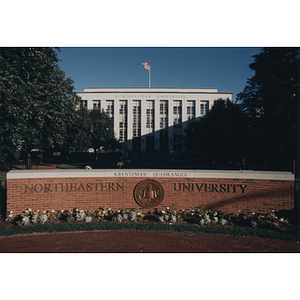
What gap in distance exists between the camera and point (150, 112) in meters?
45.2

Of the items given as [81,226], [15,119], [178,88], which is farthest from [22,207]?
[178,88]

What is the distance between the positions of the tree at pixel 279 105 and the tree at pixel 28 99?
16.3 m

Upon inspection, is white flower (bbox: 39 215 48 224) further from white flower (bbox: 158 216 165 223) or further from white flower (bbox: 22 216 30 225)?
white flower (bbox: 158 216 165 223)

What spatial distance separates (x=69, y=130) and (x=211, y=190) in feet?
67.0

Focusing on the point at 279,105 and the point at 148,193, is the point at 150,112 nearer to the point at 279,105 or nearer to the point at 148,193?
the point at 279,105

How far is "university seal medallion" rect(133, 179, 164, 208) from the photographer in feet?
22.8

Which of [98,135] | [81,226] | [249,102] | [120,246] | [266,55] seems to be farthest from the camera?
[98,135]

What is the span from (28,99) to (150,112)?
3569cm

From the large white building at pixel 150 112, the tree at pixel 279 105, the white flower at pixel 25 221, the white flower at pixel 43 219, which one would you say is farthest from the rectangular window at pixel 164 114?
the white flower at pixel 25 221

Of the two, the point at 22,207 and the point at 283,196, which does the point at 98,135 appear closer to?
the point at 22,207

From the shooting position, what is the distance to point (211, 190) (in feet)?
22.7

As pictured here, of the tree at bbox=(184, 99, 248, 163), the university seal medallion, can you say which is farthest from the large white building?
the university seal medallion

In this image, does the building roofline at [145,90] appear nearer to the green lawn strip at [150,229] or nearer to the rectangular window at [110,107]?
the rectangular window at [110,107]

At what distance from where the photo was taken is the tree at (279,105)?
12.2 meters
